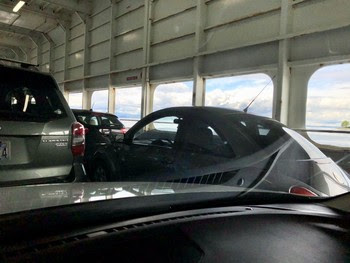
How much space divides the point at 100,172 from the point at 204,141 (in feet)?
8.23

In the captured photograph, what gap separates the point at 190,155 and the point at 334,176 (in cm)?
127

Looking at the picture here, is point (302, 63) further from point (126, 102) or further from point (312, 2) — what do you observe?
point (126, 102)

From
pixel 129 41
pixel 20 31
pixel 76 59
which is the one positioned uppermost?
pixel 20 31

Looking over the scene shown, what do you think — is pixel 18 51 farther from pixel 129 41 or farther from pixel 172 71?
pixel 172 71

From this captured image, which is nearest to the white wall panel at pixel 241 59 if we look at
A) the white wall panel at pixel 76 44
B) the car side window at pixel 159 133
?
the car side window at pixel 159 133

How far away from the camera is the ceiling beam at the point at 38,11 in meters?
14.7

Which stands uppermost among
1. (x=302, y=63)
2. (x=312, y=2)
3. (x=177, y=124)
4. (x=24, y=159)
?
(x=312, y=2)

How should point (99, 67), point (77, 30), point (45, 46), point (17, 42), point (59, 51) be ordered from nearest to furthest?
point (99, 67)
point (77, 30)
point (59, 51)
point (45, 46)
point (17, 42)

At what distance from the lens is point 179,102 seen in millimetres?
9867

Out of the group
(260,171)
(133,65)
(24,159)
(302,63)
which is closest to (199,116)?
(260,171)

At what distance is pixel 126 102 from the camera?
13203 millimetres

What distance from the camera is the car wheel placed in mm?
4988

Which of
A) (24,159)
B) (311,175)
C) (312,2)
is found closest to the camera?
(311,175)

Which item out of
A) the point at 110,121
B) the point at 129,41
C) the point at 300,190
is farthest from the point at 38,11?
the point at 300,190
